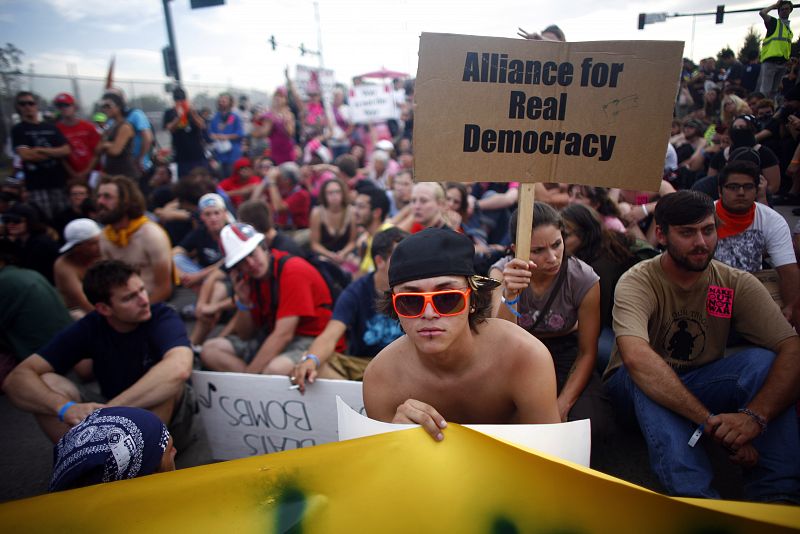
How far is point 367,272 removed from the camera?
433 cm

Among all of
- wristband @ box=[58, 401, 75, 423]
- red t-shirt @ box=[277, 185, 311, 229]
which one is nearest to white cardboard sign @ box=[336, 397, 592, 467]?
wristband @ box=[58, 401, 75, 423]

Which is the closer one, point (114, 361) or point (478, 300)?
point (478, 300)

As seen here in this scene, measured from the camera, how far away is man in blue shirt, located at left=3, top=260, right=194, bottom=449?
285cm

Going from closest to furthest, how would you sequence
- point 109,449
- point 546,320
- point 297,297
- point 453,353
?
point 109,449 → point 453,353 → point 546,320 → point 297,297

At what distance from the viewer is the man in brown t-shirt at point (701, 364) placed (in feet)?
6.98

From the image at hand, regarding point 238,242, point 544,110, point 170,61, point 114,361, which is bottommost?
point 114,361

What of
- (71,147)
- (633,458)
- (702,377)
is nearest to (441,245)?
(702,377)

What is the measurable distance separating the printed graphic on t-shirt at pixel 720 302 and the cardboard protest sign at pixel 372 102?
907 cm

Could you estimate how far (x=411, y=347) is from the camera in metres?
2.06

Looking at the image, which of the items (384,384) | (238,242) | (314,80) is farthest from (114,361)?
(314,80)

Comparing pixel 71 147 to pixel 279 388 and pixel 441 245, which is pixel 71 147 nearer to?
pixel 279 388

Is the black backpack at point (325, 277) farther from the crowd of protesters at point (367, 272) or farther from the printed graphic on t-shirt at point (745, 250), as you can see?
the printed graphic on t-shirt at point (745, 250)

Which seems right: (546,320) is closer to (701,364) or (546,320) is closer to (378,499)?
(701,364)

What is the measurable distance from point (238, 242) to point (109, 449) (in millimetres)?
2279
